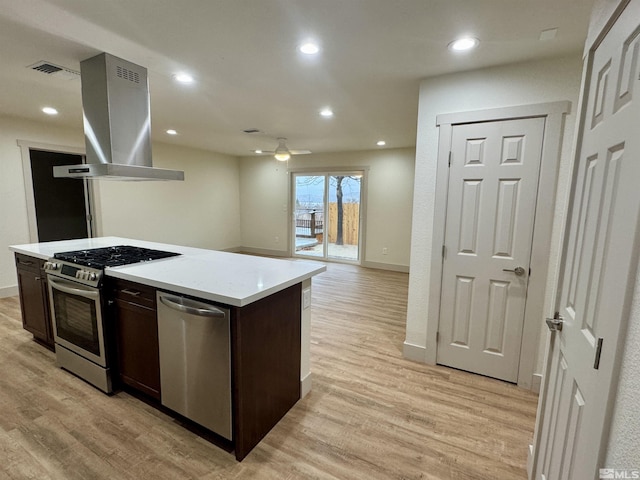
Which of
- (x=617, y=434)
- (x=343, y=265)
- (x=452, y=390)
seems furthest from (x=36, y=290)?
(x=343, y=265)

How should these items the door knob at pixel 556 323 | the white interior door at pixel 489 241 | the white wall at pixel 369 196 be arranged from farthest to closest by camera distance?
the white wall at pixel 369 196, the white interior door at pixel 489 241, the door knob at pixel 556 323

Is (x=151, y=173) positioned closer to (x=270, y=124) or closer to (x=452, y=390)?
(x=270, y=124)

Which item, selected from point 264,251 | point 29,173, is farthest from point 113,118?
point 264,251

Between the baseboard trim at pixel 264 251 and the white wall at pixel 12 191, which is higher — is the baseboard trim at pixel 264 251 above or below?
below

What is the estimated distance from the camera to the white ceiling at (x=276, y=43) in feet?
5.62

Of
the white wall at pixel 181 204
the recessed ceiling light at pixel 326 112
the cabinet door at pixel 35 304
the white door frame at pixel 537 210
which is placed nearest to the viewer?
the white door frame at pixel 537 210

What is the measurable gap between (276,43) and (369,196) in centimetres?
471

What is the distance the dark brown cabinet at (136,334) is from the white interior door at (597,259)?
2.12m

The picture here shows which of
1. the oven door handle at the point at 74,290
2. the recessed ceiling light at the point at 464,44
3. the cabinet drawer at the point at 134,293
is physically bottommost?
the oven door handle at the point at 74,290

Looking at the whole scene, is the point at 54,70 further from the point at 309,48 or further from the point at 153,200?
the point at 153,200

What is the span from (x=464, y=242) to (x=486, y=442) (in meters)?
1.40

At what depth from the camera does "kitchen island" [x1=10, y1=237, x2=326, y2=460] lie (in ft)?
5.55

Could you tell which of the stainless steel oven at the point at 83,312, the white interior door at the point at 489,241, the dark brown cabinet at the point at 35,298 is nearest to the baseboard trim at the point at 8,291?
the dark brown cabinet at the point at 35,298

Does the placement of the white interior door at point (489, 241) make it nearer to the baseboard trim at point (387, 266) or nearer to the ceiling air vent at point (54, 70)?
the ceiling air vent at point (54, 70)
